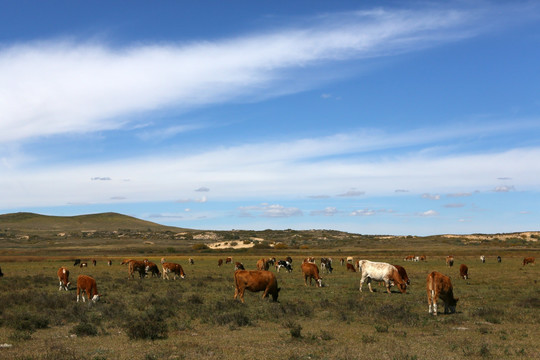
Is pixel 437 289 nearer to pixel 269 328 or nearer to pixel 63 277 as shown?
pixel 269 328

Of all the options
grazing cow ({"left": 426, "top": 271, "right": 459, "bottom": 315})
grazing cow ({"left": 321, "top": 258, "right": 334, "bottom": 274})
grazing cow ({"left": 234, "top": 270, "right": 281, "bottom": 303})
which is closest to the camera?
grazing cow ({"left": 426, "top": 271, "right": 459, "bottom": 315})

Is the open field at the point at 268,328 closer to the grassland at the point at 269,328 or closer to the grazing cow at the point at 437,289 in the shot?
the grassland at the point at 269,328

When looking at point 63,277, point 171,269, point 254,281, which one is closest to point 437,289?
point 254,281

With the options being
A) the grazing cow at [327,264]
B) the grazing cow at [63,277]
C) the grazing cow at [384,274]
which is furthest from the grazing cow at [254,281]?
the grazing cow at [327,264]

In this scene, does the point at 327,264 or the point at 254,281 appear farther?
the point at 327,264

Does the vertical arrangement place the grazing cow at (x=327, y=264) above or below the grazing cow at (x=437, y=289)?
below

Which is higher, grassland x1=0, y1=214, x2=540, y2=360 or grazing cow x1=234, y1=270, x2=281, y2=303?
grazing cow x1=234, y1=270, x2=281, y2=303

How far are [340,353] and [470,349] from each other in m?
3.60

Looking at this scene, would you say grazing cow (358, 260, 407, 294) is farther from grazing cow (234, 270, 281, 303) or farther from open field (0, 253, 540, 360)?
grazing cow (234, 270, 281, 303)

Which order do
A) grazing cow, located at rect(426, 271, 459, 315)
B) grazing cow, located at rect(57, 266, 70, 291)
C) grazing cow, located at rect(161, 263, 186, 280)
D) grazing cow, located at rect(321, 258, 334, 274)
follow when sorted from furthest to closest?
grazing cow, located at rect(321, 258, 334, 274) → grazing cow, located at rect(161, 263, 186, 280) → grazing cow, located at rect(57, 266, 70, 291) → grazing cow, located at rect(426, 271, 459, 315)

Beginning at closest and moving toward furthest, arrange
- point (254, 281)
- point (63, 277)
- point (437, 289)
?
point (437, 289), point (254, 281), point (63, 277)

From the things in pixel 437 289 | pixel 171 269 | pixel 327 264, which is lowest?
pixel 171 269

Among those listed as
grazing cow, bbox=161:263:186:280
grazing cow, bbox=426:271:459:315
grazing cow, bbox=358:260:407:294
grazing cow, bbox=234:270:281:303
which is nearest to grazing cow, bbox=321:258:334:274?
grazing cow, bbox=161:263:186:280

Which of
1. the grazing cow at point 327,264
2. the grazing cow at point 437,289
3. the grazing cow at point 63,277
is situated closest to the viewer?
the grazing cow at point 437,289
